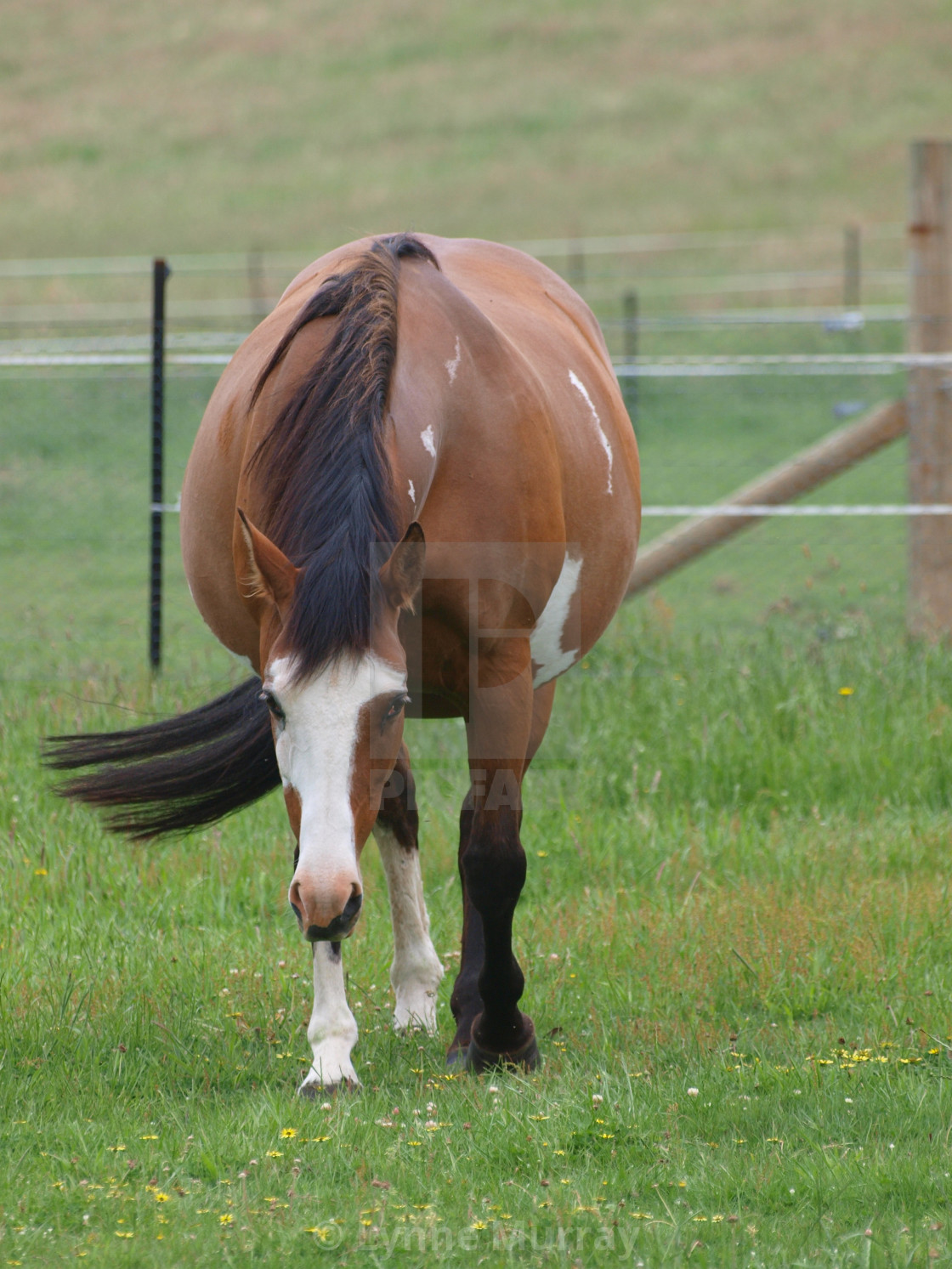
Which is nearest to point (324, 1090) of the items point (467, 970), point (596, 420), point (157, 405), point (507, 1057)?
point (507, 1057)

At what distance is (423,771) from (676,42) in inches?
1495

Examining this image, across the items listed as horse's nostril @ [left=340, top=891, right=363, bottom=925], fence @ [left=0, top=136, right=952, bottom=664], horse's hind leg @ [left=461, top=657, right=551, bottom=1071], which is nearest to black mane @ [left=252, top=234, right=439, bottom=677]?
horse's nostril @ [left=340, top=891, right=363, bottom=925]

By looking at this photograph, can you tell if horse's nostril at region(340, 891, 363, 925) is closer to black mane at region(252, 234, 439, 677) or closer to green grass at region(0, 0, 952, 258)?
black mane at region(252, 234, 439, 677)

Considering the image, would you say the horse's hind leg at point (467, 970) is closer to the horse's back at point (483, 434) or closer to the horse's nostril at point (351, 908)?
the horse's back at point (483, 434)

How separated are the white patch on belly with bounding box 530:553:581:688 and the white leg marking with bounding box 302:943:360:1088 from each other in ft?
2.97

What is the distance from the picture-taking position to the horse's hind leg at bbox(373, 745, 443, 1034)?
3693 millimetres

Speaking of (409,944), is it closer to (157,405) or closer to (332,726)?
(332,726)

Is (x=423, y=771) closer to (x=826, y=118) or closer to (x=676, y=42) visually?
(x=826, y=118)

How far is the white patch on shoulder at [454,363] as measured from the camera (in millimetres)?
3166

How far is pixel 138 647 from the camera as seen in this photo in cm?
735

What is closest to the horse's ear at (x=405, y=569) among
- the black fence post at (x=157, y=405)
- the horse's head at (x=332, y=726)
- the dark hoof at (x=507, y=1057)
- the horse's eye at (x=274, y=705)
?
the horse's head at (x=332, y=726)

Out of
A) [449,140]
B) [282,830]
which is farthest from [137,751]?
[449,140]

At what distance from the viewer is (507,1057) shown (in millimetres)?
3307

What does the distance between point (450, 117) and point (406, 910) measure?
116ft
